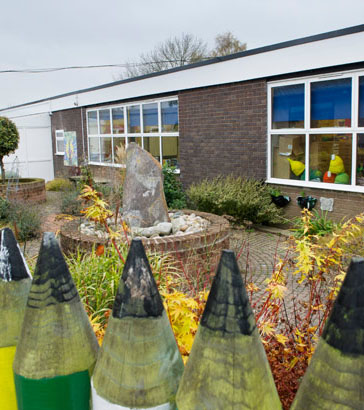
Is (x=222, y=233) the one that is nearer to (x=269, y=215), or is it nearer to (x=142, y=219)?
(x=142, y=219)

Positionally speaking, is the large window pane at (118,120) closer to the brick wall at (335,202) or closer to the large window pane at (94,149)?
the large window pane at (94,149)

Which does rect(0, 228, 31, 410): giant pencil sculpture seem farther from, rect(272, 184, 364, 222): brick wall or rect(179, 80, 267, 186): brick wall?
rect(179, 80, 267, 186): brick wall

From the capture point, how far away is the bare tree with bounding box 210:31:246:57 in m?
38.6

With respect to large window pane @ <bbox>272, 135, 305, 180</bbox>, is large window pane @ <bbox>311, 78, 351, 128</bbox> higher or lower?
higher

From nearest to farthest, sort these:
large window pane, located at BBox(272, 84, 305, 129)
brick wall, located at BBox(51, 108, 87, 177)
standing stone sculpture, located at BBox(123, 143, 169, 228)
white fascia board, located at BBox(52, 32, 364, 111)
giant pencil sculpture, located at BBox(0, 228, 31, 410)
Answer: giant pencil sculpture, located at BBox(0, 228, 31, 410), standing stone sculpture, located at BBox(123, 143, 169, 228), white fascia board, located at BBox(52, 32, 364, 111), large window pane, located at BBox(272, 84, 305, 129), brick wall, located at BBox(51, 108, 87, 177)

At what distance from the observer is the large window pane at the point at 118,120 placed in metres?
16.0

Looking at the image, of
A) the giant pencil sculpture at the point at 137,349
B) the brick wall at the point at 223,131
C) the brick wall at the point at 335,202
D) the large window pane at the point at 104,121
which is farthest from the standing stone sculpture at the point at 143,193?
the large window pane at the point at 104,121

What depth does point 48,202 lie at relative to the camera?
47.2 feet

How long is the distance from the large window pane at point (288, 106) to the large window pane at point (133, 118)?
20.3 feet

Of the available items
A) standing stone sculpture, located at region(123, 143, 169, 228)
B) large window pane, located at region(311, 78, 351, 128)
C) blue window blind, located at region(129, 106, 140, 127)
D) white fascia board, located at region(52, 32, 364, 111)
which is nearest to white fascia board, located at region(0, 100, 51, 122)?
blue window blind, located at region(129, 106, 140, 127)

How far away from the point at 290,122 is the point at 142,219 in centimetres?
465

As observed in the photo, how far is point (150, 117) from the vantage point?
1434cm

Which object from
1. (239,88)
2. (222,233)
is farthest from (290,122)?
(222,233)

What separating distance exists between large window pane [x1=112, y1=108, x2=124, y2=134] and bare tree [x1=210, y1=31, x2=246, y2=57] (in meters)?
25.0
